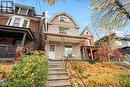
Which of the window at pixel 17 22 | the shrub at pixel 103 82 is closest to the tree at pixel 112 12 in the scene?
the shrub at pixel 103 82

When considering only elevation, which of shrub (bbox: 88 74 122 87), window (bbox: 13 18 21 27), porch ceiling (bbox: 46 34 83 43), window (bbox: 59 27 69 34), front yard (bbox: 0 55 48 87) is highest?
window (bbox: 13 18 21 27)

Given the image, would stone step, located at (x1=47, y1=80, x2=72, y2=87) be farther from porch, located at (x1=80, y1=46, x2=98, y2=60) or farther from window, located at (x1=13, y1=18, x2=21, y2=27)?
window, located at (x1=13, y1=18, x2=21, y2=27)

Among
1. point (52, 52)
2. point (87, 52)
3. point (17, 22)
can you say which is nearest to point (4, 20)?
point (17, 22)

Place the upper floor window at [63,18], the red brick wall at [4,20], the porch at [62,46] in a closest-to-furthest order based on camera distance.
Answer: the porch at [62,46] < the red brick wall at [4,20] < the upper floor window at [63,18]

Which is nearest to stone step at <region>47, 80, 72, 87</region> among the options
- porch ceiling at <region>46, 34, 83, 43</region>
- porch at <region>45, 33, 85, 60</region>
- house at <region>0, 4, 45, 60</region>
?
house at <region>0, 4, 45, 60</region>

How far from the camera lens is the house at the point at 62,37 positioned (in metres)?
17.3

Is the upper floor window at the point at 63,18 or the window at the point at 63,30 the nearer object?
the window at the point at 63,30

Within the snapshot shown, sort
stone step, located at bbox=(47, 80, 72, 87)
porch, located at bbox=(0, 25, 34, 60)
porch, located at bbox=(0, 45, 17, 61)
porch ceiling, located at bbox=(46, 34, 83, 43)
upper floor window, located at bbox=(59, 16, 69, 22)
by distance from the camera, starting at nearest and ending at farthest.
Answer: stone step, located at bbox=(47, 80, 72, 87), porch, located at bbox=(0, 45, 17, 61), porch, located at bbox=(0, 25, 34, 60), porch ceiling, located at bbox=(46, 34, 83, 43), upper floor window, located at bbox=(59, 16, 69, 22)

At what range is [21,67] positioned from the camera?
19.2 feet

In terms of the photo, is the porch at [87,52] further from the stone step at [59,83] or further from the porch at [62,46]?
the stone step at [59,83]

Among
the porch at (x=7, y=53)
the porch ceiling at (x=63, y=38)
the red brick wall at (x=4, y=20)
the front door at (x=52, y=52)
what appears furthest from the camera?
the red brick wall at (x=4, y=20)

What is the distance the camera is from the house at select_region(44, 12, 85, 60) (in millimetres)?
17281

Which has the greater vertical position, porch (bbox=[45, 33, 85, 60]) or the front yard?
porch (bbox=[45, 33, 85, 60])

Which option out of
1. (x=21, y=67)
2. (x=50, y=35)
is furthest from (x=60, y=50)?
(x=21, y=67)
